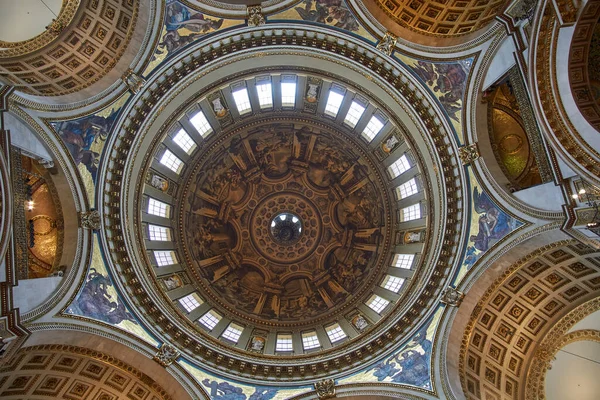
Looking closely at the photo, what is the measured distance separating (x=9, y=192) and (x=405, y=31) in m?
18.3

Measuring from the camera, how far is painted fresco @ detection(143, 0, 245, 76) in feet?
57.2

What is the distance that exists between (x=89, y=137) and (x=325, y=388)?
17618 millimetres

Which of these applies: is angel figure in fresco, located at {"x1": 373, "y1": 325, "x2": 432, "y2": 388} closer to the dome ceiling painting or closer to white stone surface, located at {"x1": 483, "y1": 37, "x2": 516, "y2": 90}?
the dome ceiling painting

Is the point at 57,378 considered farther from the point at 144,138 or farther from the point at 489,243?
the point at 489,243

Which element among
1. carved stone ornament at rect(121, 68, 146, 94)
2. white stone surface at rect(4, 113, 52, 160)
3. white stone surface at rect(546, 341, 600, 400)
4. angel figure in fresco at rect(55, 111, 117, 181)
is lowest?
white stone surface at rect(546, 341, 600, 400)

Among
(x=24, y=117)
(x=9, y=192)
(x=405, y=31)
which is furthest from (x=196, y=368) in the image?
(x=405, y=31)

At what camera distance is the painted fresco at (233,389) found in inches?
786

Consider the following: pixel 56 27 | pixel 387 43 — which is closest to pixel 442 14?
pixel 387 43

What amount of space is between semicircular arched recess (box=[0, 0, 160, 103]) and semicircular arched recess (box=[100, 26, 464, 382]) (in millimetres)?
1756

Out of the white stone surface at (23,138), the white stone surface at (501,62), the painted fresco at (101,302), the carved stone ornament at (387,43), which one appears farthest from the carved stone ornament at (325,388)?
the white stone surface at (23,138)

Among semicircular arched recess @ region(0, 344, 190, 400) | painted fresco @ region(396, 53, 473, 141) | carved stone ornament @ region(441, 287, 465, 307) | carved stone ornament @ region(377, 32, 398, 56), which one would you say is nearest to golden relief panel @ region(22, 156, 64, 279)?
semicircular arched recess @ region(0, 344, 190, 400)

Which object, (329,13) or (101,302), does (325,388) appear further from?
(329,13)

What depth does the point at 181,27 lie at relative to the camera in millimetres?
17812

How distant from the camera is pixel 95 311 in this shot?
18.3 metres
